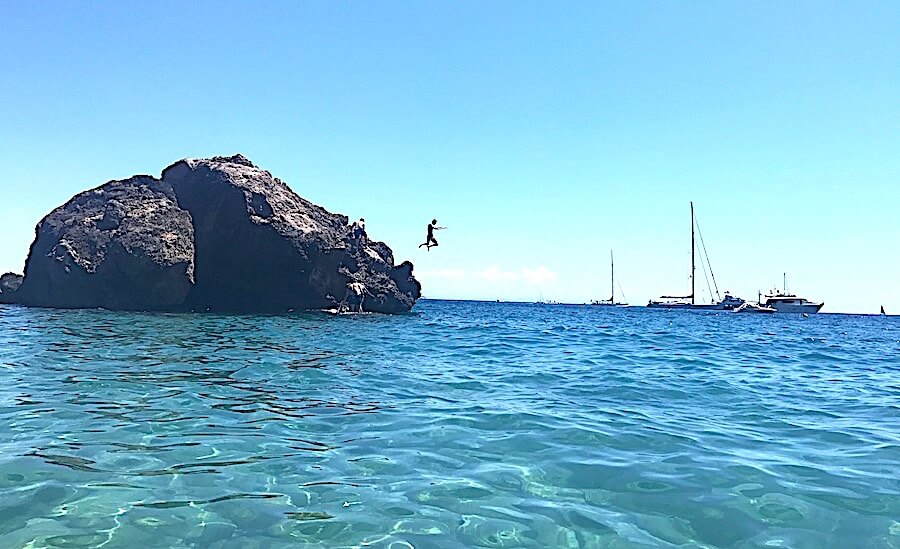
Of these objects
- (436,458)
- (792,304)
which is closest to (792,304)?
(792,304)

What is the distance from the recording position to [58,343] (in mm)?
20312

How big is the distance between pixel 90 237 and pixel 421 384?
53040mm

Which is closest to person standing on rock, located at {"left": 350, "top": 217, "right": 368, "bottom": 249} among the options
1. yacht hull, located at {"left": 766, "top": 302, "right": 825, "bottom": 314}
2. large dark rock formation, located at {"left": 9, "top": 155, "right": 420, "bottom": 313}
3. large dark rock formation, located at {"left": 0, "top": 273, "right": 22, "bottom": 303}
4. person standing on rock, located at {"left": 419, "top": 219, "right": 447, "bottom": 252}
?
large dark rock formation, located at {"left": 9, "top": 155, "right": 420, "bottom": 313}

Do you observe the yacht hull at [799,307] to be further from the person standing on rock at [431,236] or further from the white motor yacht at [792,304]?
the person standing on rock at [431,236]

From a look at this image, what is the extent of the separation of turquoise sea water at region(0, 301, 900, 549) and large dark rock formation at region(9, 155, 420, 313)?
4095 centimetres

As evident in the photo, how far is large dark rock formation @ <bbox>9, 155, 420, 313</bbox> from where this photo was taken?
5422cm

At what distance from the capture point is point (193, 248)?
56.8m

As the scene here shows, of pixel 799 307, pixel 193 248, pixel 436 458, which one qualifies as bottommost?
pixel 436 458

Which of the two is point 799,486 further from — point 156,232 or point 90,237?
point 90,237

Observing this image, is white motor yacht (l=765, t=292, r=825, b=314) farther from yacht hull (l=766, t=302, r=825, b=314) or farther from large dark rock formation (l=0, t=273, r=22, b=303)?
large dark rock formation (l=0, t=273, r=22, b=303)

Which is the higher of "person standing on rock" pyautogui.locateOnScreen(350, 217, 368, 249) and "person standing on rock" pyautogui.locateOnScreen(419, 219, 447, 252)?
"person standing on rock" pyautogui.locateOnScreen(350, 217, 368, 249)

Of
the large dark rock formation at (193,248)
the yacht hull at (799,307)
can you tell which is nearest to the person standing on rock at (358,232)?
the large dark rock formation at (193,248)

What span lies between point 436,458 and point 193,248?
54527mm

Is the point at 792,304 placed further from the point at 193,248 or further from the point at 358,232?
the point at 193,248
